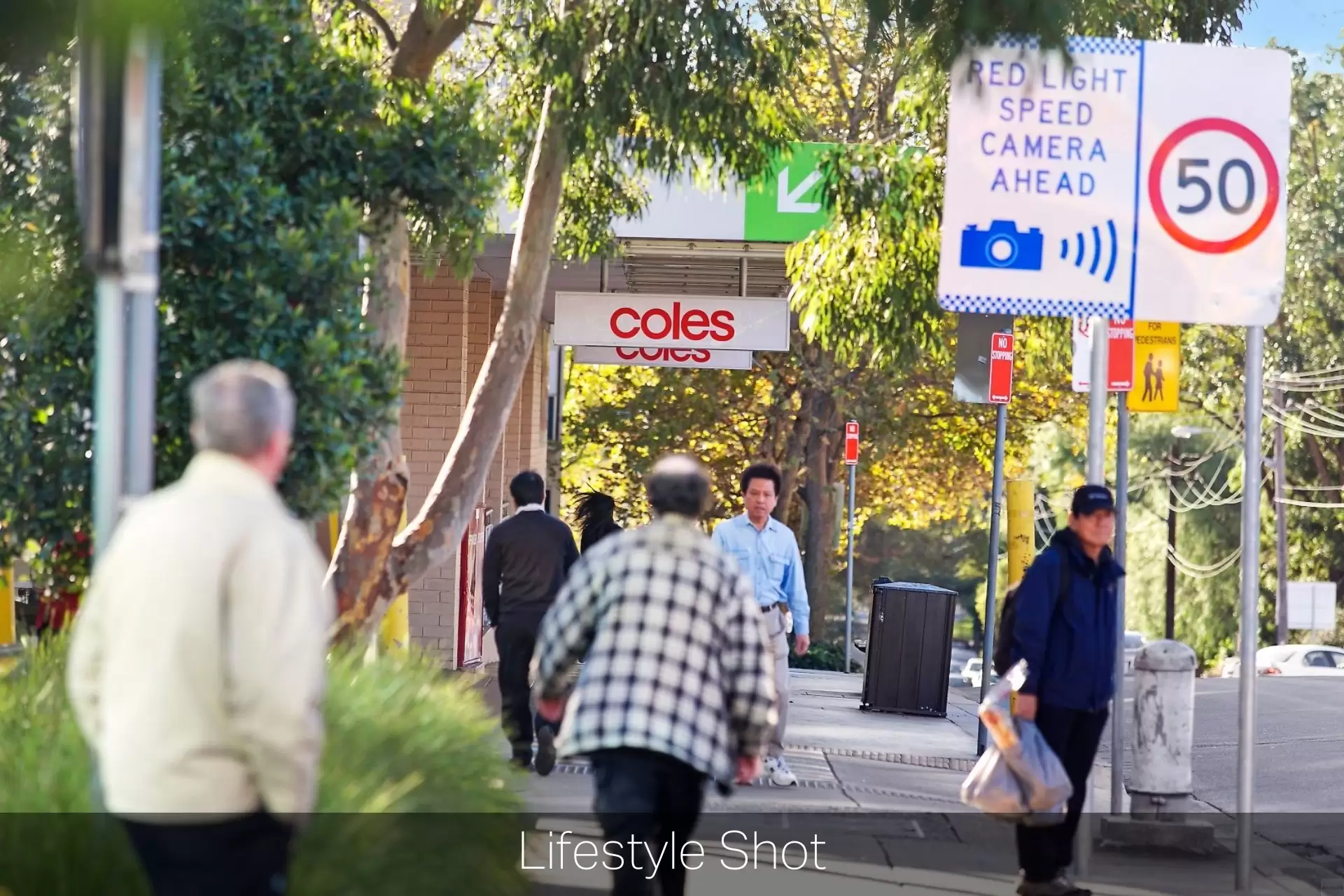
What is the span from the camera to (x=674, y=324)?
16484 millimetres

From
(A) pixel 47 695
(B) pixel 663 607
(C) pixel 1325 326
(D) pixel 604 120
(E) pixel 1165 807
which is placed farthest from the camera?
(C) pixel 1325 326

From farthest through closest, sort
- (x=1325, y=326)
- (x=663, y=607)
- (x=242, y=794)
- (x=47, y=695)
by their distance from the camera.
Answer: (x=1325, y=326) → (x=47, y=695) → (x=663, y=607) → (x=242, y=794)

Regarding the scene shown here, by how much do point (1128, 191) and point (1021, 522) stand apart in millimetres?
5892

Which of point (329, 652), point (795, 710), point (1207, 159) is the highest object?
point (1207, 159)

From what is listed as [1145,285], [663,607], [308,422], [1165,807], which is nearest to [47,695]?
[308,422]

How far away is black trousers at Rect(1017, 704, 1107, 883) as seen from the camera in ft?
25.7

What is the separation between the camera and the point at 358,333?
8.41 metres

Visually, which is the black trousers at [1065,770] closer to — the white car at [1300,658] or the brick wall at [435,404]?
the brick wall at [435,404]

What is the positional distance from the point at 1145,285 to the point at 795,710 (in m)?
9.42

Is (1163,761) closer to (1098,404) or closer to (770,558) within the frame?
(1098,404)

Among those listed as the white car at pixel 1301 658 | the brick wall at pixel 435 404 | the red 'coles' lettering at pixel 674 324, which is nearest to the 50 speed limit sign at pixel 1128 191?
the red 'coles' lettering at pixel 674 324

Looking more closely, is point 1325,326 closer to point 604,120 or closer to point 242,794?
point 604,120

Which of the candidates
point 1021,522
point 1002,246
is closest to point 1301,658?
point 1021,522

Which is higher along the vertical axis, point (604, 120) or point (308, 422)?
point (604, 120)
